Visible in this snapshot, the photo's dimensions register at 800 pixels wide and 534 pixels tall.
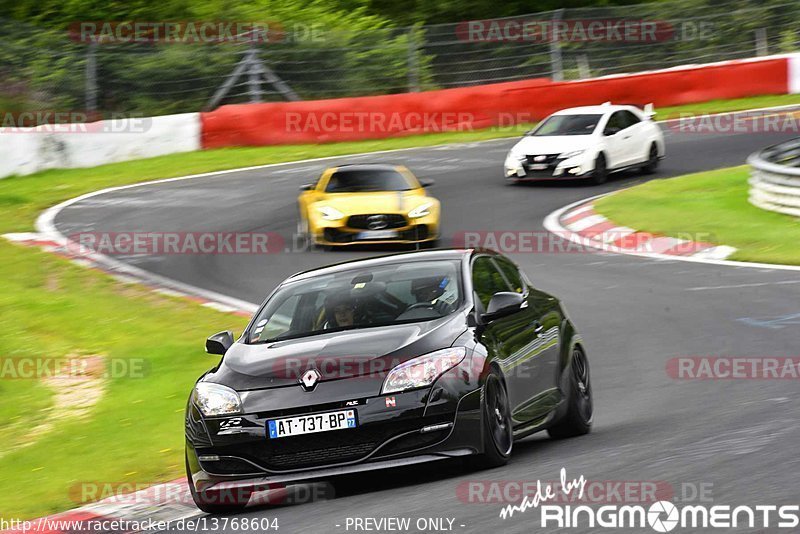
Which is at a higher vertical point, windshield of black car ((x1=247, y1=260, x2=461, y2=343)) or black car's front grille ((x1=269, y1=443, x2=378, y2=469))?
windshield of black car ((x1=247, y1=260, x2=461, y2=343))

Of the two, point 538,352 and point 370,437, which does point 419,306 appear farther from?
point 370,437

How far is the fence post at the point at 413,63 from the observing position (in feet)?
108

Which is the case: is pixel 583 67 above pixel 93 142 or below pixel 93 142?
above

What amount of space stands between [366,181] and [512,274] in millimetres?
11195

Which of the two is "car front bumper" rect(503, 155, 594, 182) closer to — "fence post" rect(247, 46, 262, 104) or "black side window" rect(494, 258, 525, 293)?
"fence post" rect(247, 46, 262, 104)

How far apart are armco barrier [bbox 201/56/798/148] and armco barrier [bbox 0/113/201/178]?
59 cm

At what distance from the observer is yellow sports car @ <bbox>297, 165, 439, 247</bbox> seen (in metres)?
19.4

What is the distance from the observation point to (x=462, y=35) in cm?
3319

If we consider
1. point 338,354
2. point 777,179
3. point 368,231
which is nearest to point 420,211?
point 368,231

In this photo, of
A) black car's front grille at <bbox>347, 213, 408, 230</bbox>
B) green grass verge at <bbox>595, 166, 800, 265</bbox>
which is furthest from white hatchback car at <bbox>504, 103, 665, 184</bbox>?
black car's front grille at <bbox>347, 213, 408, 230</bbox>

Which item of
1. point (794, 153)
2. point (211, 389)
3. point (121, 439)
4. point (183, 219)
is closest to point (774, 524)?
point (211, 389)

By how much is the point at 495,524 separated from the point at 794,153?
15.9 meters

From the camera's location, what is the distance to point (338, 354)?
7.80 meters

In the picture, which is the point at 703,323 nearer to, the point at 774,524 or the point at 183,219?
the point at 774,524
